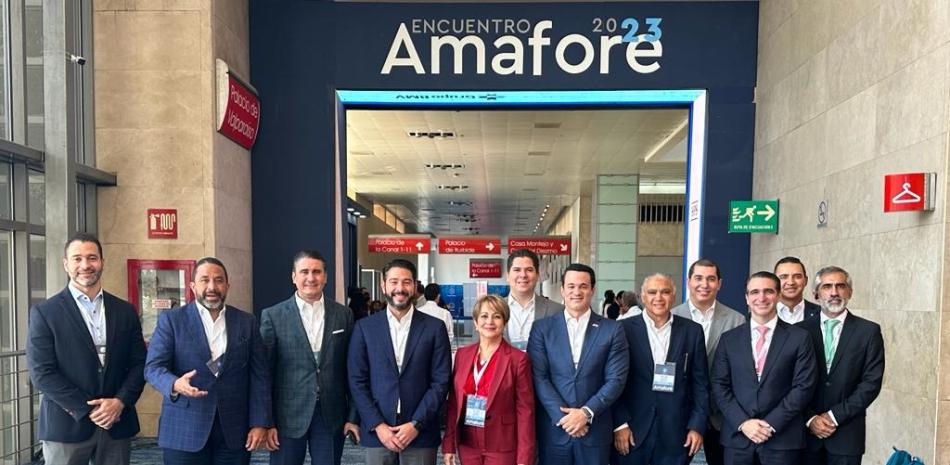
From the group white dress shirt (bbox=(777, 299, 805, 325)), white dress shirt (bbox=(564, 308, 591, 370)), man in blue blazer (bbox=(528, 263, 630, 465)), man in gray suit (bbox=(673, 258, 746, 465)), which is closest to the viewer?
man in blue blazer (bbox=(528, 263, 630, 465))

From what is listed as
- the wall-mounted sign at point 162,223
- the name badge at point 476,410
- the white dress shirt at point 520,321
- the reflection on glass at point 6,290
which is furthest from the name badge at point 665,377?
the reflection on glass at point 6,290

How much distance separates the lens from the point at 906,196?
363 centimetres

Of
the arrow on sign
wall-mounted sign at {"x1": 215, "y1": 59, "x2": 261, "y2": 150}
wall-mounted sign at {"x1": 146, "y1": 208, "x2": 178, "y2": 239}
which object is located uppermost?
wall-mounted sign at {"x1": 215, "y1": 59, "x2": 261, "y2": 150}

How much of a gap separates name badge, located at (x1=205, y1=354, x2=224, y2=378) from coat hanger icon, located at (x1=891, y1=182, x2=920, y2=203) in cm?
392

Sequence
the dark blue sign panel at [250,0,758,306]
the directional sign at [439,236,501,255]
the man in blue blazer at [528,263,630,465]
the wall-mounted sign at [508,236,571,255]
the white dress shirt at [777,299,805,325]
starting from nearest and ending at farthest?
the man in blue blazer at [528,263,630,465], the white dress shirt at [777,299,805,325], the dark blue sign panel at [250,0,758,306], the directional sign at [439,236,501,255], the wall-mounted sign at [508,236,571,255]

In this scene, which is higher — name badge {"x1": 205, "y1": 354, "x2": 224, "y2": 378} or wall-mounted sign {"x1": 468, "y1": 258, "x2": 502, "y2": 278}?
name badge {"x1": 205, "y1": 354, "x2": 224, "y2": 378}

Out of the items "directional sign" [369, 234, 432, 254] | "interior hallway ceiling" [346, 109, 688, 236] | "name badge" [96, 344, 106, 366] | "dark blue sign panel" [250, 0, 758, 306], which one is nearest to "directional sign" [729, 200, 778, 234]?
"dark blue sign panel" [250, 0, 758, 306]

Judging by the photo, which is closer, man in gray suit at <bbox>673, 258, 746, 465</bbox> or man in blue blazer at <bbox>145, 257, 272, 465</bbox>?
man in blue blazer at <bbox>145, 257, 272, 465</bbox>

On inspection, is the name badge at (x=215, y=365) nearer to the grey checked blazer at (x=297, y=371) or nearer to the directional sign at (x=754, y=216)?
the grey checked blazer at (x=297, y=371)

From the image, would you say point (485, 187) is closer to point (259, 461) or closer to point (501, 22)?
point (501, 22)

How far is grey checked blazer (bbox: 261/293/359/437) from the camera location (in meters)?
2.97

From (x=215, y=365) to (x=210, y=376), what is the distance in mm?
53

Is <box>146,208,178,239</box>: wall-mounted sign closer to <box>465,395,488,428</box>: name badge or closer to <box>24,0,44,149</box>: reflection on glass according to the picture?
<box>24,0,44,149</box>: reflection on glass

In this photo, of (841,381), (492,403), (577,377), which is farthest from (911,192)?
(492,403)
